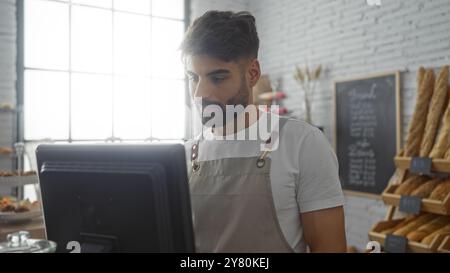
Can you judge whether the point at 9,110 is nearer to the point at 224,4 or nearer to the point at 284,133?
the point at 224,4

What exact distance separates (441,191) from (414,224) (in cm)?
30

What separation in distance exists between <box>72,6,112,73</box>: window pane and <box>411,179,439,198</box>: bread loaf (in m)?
3.23

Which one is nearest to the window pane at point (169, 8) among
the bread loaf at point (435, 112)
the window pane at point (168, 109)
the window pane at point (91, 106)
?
the window pane at point (168, 109)

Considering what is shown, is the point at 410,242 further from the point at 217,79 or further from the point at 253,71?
the point at 217,79

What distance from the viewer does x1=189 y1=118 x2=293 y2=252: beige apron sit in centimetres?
121

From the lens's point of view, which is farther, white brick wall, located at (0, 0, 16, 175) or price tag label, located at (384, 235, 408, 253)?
white brick wall, located at (0, 0, 16, 175)

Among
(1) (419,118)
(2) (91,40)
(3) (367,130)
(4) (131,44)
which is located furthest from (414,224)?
(2) (91,40)

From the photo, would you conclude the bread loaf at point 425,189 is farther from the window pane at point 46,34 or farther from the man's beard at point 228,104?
the window pane at point 46,34

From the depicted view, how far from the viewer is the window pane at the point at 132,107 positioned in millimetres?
4742

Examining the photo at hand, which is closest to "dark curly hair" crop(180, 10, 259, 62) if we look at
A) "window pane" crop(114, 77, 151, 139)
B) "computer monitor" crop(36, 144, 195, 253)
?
"computer monitor" crop(36, 144, 195, 253)

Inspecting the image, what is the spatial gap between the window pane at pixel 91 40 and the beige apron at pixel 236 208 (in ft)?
11.8

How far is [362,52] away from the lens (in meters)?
3.93

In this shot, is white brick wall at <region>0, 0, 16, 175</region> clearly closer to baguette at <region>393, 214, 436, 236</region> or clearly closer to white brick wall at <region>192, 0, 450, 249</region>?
white brick wall at <region>192, 0, 450, 249</region>

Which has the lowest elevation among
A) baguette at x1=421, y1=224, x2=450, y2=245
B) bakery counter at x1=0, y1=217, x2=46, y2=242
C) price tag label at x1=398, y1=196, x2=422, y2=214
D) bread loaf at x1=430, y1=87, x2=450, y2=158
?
baguette at x1=421, y1=224, x2=450, y2=245
